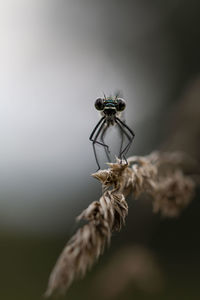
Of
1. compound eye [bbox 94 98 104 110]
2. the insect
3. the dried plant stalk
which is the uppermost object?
compound eye [bbox 94 98 104 110]

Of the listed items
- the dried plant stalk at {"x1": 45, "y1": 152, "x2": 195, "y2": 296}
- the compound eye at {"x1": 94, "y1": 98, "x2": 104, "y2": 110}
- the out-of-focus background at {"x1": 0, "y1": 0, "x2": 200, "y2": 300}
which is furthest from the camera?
the out-of-focus background at {"x1": 0, "y1": 0, "x2": 200, "y2": 300}

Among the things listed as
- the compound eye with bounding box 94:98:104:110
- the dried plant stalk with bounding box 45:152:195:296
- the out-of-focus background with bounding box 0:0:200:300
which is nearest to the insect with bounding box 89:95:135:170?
the compound eye with bounding box 94:98:104:110

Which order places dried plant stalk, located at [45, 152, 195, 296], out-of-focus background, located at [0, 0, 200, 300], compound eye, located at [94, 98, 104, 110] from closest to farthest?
1. dried plant stalk, located at [45, 152, 195, 296]
2. compound eye, located at [94, 98, 104, 110]
3. out-of-focus background, located at [0, 0, 200, 300]

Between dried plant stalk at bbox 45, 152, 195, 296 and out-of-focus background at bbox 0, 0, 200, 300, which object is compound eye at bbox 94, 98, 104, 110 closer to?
dried plant stalk at bbox 45, 152, 195, 296

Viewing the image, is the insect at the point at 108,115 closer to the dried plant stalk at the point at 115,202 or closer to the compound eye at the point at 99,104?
the compound eye at the point at 99,104

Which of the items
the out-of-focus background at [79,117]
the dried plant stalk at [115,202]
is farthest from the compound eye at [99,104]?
the out-of-focus background at [79,117]

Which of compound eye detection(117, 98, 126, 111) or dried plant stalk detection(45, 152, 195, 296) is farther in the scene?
compound eye detection(117, 98, 126, 111)

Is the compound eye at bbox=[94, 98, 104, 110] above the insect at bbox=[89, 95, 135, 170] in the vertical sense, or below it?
above
